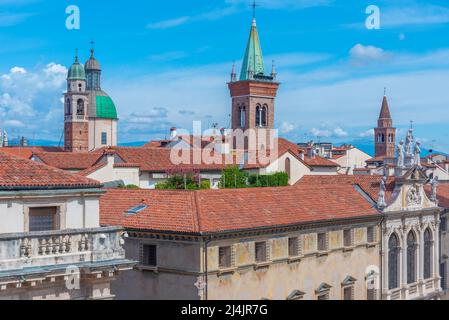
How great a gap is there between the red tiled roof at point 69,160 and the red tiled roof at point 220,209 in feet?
110

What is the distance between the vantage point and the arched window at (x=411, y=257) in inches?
1663

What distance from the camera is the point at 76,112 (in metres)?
104

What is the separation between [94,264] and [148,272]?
33.0 feet

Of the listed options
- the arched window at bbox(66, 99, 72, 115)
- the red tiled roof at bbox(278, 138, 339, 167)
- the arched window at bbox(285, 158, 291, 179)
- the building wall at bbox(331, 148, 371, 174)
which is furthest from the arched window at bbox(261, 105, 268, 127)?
the arched window at bbox(66, 99, 72, 115)

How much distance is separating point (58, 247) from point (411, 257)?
97.7 feet

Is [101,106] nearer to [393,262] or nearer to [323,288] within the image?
[393,262]

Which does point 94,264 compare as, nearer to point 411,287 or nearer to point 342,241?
point 342,241

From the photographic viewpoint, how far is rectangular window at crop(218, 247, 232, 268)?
2800cm

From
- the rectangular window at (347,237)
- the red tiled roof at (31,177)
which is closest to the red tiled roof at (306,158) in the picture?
the rectangular window at (347,237)

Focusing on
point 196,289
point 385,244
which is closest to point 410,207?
point 385,244

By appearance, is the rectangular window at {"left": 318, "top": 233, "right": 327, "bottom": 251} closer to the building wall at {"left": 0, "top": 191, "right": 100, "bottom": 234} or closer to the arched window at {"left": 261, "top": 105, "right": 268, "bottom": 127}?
the building wall at {"left": 0, "top": 191, "right": 100, "bottom": 234}

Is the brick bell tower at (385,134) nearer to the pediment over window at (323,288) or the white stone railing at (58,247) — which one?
the pediment over window at (323,288)

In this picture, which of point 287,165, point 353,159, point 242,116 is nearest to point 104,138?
point 242,116

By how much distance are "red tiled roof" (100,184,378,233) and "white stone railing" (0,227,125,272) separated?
8.03m
